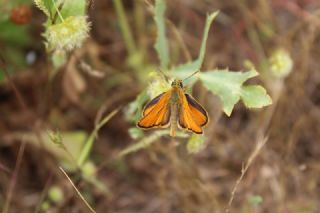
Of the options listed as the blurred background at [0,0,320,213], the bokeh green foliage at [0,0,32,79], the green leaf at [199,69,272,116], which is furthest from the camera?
the bokeh green foliage at [0,0,32,79]

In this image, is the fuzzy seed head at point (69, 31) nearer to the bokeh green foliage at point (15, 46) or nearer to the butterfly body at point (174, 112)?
the butterfly body at point (174, 112)

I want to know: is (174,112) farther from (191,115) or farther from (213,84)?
(213,84)

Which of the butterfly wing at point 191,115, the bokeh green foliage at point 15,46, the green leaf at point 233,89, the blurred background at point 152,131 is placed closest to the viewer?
the butterfly wing at point 191,115

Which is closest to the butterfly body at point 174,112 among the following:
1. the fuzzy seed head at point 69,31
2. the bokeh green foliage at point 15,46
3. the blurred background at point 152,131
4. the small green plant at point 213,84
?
the small green plant at point 213,84

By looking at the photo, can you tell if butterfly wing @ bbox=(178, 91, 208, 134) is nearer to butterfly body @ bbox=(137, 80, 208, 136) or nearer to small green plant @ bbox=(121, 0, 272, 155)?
butterfly body @ bbox=(137, 80, 208, 136)

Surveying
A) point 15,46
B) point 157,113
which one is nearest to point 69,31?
point 157,113

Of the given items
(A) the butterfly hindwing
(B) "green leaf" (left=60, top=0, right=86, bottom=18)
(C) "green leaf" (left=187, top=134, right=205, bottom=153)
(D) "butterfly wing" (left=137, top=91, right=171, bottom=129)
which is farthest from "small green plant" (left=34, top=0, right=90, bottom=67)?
(C) "green leaf" (left=187, top=134, right=205, bottom=153)
